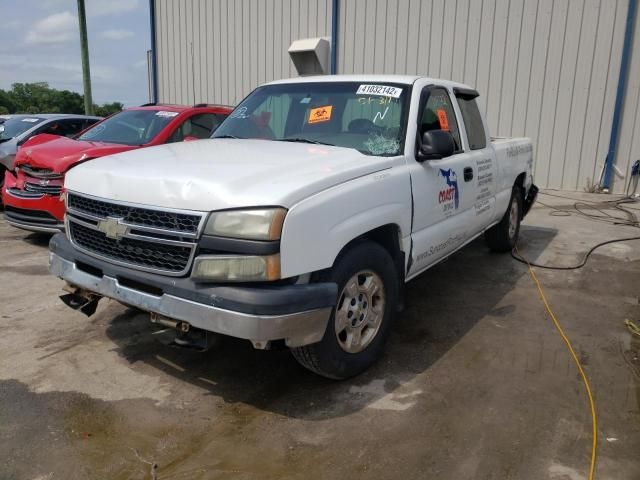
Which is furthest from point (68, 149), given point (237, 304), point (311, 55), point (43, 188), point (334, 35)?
point (334, 35)

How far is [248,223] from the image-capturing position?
2.74m

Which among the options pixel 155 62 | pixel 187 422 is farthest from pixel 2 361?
pixel 155 62

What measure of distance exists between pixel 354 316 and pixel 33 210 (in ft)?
15.5

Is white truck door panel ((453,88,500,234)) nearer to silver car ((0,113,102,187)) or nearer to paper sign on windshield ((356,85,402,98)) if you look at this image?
paper sign on windshield ((356,85,402,98))

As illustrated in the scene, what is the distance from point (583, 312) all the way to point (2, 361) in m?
4.56

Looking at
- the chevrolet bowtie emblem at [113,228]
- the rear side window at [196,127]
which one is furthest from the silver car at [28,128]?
the chevrolet bowtie emblem at [113,228]

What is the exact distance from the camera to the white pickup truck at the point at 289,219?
2.76 m

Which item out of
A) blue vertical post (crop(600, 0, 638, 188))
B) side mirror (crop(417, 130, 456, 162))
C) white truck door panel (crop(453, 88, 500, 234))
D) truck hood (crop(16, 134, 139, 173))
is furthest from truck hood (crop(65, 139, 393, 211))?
blue vertical post (crop(600, 0, 638, 188))

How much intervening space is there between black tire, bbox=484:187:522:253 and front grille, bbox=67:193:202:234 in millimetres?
4450

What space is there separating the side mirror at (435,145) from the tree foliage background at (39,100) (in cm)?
5354

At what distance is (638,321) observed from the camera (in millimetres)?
4633

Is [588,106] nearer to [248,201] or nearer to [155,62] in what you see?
[248,201]

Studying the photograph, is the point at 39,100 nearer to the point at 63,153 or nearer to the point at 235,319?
the point at 63,153

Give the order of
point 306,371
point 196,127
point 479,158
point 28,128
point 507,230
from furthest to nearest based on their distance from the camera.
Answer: point 28,128
point 196,127
point 507,230
point 479,158
point 306,371
